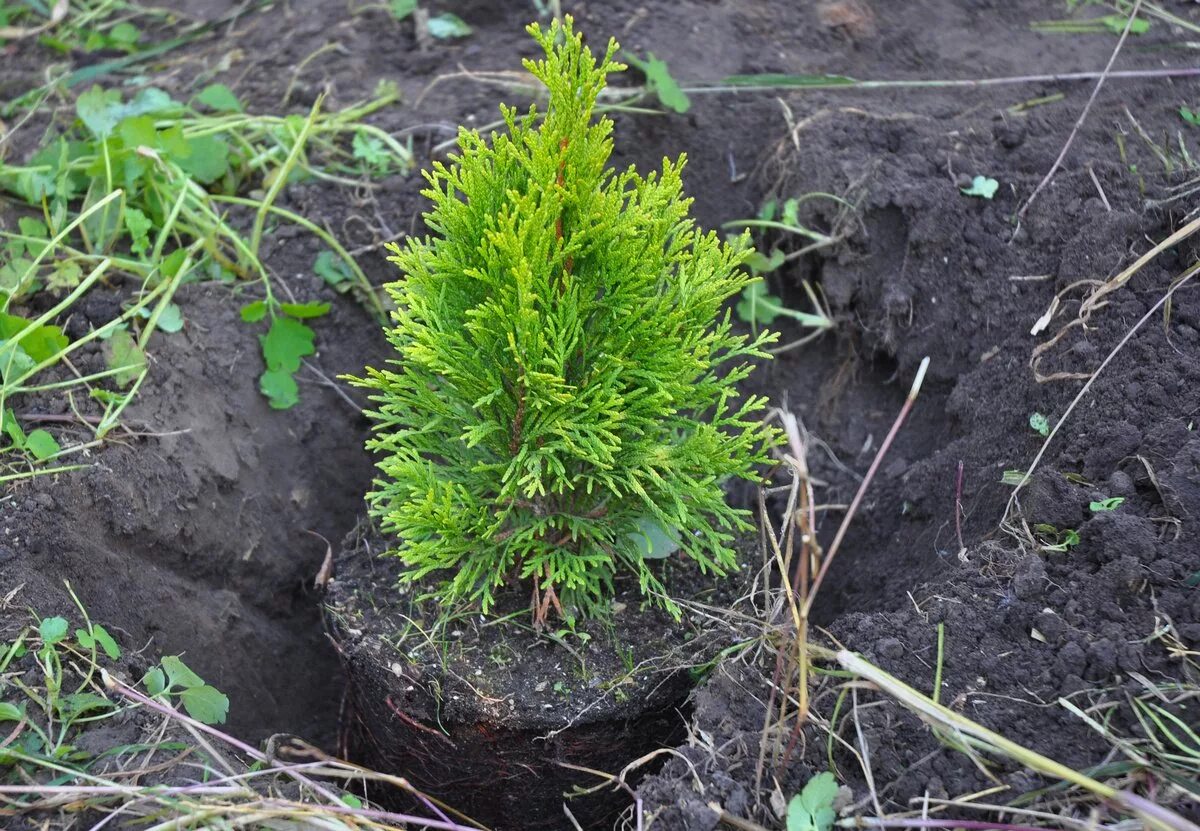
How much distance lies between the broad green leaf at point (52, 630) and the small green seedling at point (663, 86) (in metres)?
2.52

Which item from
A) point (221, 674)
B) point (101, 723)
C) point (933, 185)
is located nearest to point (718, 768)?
point (101, 723)

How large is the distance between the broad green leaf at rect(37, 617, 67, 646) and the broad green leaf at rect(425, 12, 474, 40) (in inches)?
109

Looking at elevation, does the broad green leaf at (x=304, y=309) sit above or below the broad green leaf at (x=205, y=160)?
below

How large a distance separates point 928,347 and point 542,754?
1.81 m

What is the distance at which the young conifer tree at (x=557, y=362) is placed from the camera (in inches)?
88.7

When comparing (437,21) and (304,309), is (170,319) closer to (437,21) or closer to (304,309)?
(304,309)

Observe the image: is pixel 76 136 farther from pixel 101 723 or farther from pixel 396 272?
pixel 101 723

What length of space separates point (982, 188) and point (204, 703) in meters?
2.76

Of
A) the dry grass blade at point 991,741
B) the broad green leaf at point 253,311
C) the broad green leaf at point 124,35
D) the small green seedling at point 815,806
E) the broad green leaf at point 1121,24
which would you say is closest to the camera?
the dry grass blade at point 991,741

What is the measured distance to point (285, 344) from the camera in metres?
3.44

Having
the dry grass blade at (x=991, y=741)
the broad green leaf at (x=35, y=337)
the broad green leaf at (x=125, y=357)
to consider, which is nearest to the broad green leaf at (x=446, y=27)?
the broad green leaf at (x=125, y=357)

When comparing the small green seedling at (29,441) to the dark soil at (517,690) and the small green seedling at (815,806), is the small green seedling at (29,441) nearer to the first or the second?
the dark soil at (517,690)

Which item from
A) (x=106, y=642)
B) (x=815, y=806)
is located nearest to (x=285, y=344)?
(x=106, y=642)

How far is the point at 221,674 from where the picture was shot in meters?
3.09
